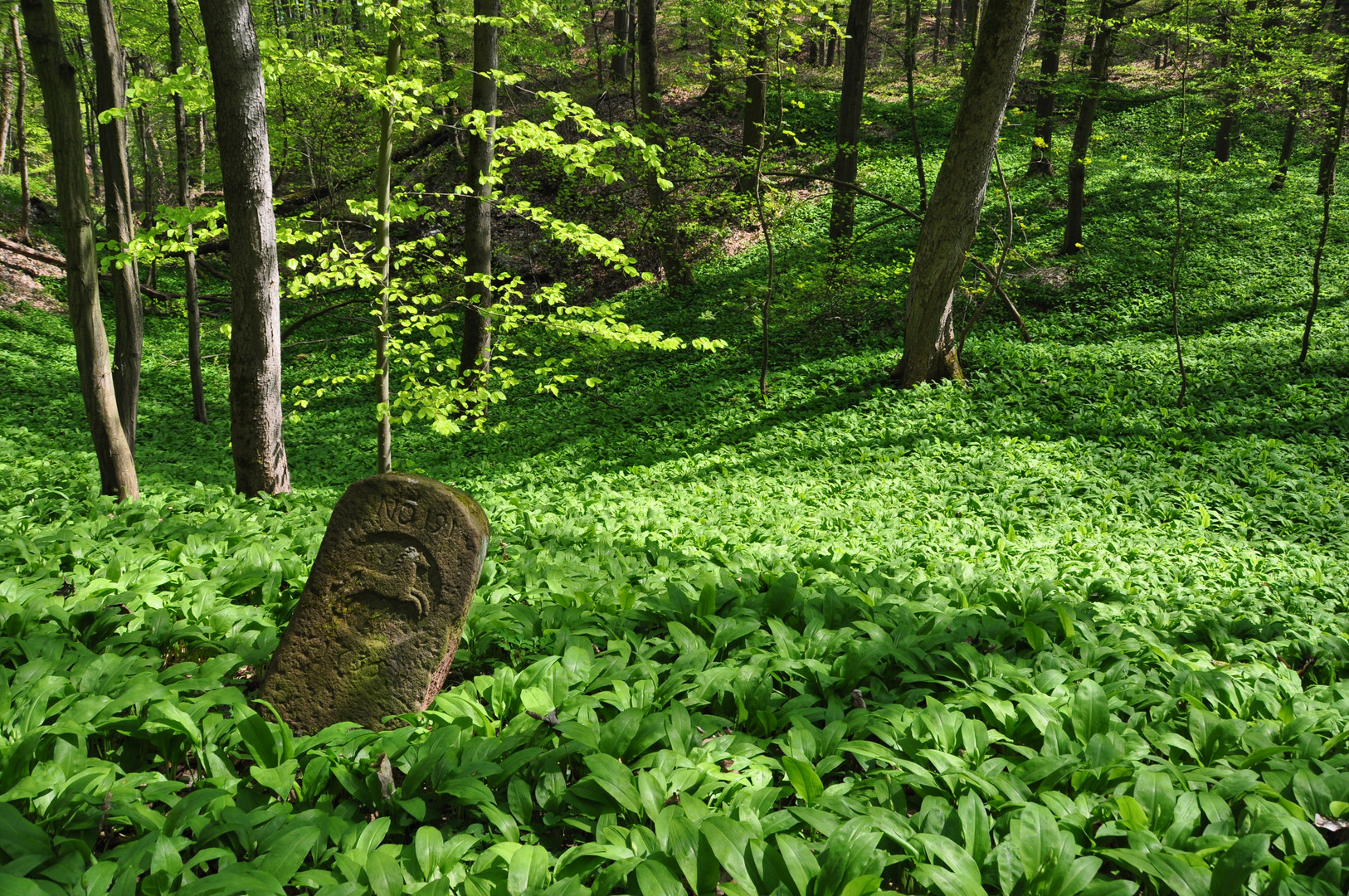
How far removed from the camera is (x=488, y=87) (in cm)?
862

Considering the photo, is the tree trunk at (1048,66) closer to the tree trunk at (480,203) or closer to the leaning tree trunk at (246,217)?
the tree trunk at (480,203)

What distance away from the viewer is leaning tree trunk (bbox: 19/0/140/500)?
4.70m

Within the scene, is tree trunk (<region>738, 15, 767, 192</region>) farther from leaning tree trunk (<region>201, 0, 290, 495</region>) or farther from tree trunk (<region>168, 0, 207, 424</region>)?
tree trunk (<region>168, 0, 207, 424</region>)

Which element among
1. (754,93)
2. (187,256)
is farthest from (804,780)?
(754,93)

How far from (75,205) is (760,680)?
540cm

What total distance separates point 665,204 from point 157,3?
8054 mm

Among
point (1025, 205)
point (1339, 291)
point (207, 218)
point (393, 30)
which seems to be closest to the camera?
point (207, 218)

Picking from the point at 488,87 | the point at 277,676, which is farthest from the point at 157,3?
the point at 277,676

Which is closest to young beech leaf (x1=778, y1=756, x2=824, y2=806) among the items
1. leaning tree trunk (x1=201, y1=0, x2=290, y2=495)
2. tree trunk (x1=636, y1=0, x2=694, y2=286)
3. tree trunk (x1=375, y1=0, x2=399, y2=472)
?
leaning tree trunk (x1=201, y1=0, x2=290, y2=495)

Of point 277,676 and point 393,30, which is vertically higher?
point 393,30

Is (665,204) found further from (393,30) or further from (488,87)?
(393,30)

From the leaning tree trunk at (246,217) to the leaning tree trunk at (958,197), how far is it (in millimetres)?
7316

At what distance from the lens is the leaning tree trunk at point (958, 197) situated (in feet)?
27.2

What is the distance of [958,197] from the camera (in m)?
8.88
